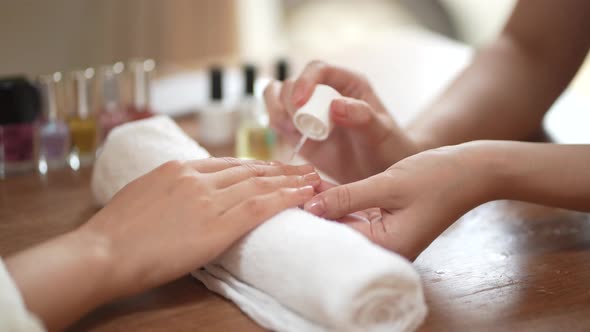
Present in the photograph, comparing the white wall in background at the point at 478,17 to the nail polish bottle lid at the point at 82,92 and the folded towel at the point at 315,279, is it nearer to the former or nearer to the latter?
the nail polish bottle lid at the point at 82,92

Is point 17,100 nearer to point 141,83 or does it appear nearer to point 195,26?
point 141,83

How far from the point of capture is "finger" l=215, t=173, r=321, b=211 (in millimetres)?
732

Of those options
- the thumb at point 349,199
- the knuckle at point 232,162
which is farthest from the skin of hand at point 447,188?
the knuckle at point 232,162

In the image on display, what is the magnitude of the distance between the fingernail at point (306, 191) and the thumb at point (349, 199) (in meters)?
0.02

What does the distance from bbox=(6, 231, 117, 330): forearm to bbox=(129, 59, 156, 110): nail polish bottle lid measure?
2.07 ft

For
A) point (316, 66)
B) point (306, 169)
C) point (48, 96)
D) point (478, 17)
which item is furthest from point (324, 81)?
point (478, 17)

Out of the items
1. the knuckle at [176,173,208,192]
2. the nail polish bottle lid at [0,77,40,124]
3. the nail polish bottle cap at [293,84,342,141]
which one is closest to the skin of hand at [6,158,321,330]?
the knuckle at [176,173,208,192]

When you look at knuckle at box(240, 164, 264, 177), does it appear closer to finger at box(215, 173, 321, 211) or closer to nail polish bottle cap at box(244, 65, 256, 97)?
finger at box(215, 173, 321, 211)

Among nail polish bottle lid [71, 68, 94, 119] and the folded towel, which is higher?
nail polish bottle lid [71, 68, 94, 119]

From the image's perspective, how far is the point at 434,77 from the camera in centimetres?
160

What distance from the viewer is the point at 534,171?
807 millimetres

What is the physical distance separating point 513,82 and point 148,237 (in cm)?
73

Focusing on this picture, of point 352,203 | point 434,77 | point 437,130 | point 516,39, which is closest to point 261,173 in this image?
point 352,203

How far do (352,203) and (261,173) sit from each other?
0.12 metres
